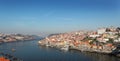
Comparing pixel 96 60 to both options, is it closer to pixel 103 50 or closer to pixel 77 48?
pixel 103 50

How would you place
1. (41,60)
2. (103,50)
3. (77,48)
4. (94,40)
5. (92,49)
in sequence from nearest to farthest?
(41,60) < (103,50) < (92,49) < (77,48) < (94,40)

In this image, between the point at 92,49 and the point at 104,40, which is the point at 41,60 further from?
the point at 104,40

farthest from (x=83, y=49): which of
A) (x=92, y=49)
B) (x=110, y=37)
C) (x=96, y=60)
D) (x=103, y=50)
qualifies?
(x=96, y=60)

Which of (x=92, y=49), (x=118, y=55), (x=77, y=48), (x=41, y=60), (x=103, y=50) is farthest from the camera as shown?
(x=77, y=48)

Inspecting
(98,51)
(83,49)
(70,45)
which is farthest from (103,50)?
(70,45)

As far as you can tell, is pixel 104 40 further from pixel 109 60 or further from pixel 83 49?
pixel 109 60

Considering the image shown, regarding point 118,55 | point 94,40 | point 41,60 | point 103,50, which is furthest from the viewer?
Result: point 94,40

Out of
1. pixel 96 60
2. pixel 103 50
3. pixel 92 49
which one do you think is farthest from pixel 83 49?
pixel 96 60

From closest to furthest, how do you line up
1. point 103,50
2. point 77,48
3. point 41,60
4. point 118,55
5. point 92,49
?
point 41,60 → point 118,55 → point 103,50 → point 92,49 → point 77,48

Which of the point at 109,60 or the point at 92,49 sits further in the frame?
the point at 92,49
